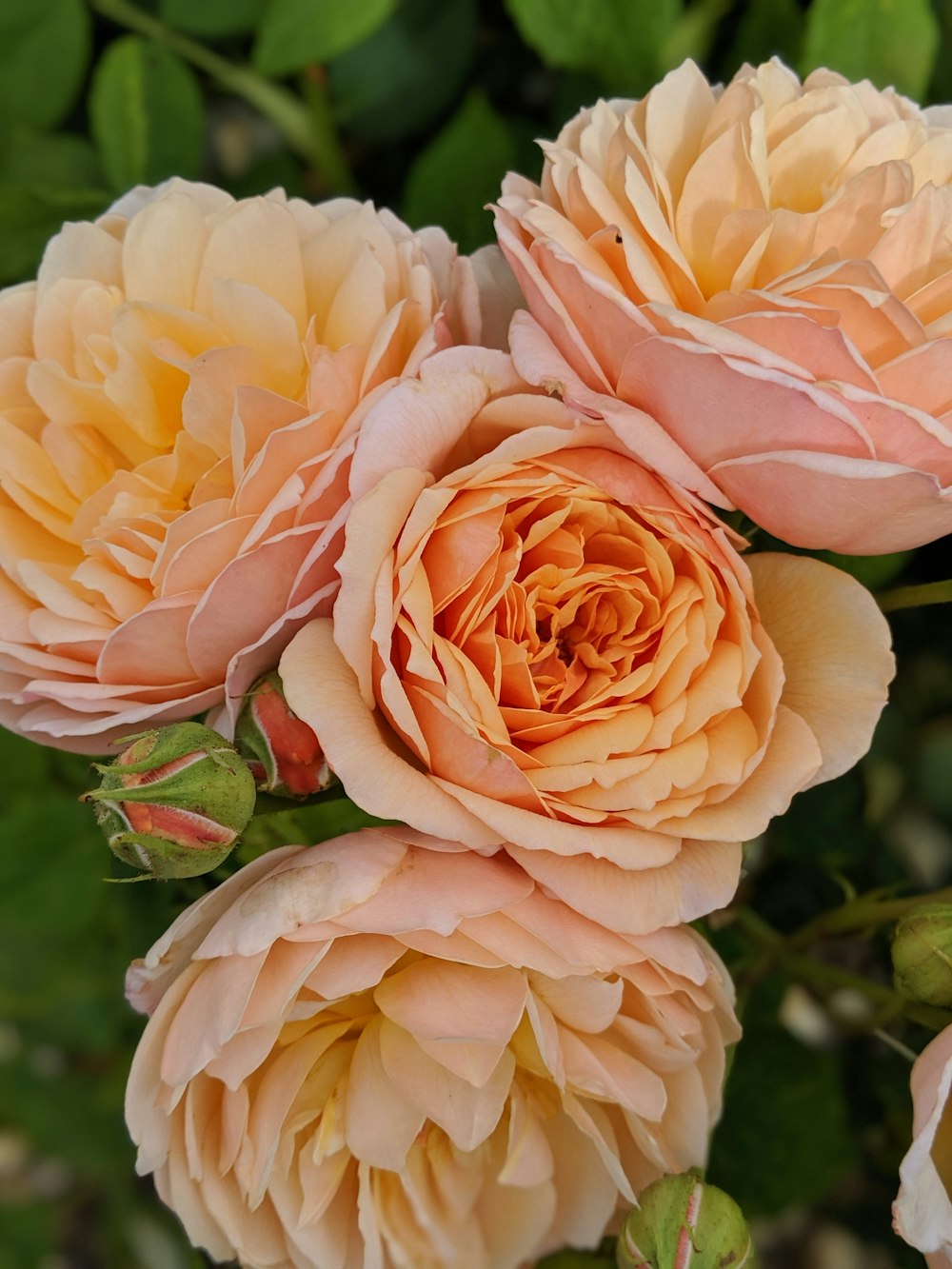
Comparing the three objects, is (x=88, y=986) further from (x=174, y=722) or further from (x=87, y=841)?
(x=174, y=722)

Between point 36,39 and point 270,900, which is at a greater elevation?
point 36,39

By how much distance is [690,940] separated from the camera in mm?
432

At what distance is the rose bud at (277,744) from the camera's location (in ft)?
1.46

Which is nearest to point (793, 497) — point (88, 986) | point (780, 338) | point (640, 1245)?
point (780, 338)

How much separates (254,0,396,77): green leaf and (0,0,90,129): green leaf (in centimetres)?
14

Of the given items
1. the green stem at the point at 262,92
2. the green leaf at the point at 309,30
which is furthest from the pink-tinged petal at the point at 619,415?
the green stem at the point at 262,92

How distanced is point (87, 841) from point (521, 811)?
0.52m

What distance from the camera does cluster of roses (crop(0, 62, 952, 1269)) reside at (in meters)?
0.40

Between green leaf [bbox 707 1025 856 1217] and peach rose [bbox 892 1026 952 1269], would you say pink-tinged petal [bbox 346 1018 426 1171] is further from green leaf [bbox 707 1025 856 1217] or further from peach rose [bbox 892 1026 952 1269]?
green leaf [bbox 707 1025 856 1217]

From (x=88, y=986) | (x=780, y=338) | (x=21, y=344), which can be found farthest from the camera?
(x=88, y=986)

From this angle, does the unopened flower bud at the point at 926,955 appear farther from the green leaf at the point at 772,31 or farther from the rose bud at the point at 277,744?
the green leaf at the point at 772,31

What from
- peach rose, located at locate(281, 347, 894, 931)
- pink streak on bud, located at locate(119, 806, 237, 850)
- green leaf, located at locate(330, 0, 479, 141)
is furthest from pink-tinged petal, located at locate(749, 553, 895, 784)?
green leaf, located at locate(330, 0, 479, 141)

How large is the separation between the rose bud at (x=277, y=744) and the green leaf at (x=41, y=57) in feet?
1.77

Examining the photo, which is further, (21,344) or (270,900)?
(21,344)
